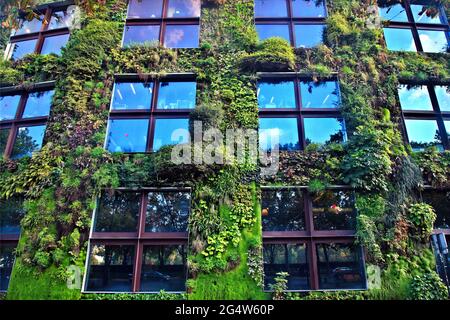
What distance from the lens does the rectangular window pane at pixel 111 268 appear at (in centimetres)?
856

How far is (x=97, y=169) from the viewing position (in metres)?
9.52

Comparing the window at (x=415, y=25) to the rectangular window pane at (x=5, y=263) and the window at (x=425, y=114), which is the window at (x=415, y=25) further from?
the rectangular window pane at (x=5, y=263)

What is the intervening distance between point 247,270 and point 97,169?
4.67 metres

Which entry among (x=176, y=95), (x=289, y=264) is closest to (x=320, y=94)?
(x=176, y=95)

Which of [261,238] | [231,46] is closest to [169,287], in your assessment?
[261,238]

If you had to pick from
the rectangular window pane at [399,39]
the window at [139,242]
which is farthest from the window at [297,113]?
the window at [139,242]

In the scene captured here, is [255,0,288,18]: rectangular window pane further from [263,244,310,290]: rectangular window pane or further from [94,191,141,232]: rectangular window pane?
[263,244,310,290]: rectangular window pane

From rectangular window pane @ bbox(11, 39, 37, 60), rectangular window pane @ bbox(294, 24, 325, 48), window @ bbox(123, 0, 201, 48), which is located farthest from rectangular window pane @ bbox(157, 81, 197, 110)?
rectangular window pane @ bbox(11, 39, 37, 60)

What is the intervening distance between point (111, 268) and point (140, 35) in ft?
24.6

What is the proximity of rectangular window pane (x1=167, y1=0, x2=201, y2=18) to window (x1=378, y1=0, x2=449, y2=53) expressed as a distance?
6307 mm

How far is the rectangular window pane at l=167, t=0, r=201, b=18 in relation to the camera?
483 inches

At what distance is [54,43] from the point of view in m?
12.3

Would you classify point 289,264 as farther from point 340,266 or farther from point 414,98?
point 414,98
